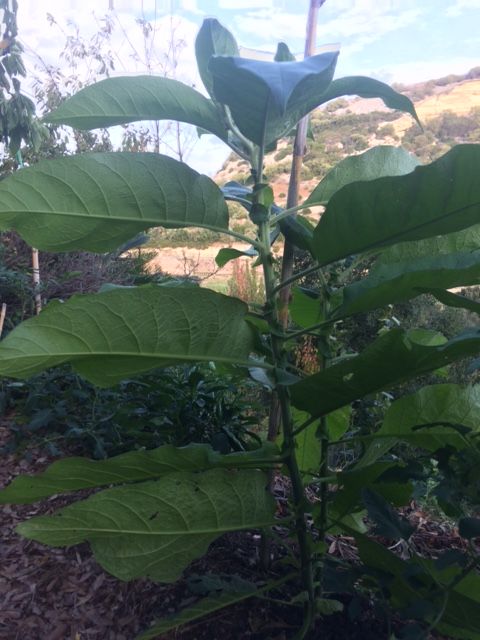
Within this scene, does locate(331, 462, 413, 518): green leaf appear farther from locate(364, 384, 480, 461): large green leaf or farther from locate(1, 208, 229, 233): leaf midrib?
locate(1, 208, 229, 233): leaf midrib

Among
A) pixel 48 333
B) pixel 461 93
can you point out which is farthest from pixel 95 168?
pixel 461 93

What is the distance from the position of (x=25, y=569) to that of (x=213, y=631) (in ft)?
1.89

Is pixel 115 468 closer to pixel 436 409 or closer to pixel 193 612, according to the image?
pixel 193 612

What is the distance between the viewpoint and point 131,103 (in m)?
0.82

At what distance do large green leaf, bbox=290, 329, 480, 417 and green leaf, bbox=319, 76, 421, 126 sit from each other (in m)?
0.35

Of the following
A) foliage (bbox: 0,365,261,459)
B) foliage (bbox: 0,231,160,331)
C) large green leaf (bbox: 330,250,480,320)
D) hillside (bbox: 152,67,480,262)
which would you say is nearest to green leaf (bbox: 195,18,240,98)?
large green leaf (bbox: 330,250,480,320)

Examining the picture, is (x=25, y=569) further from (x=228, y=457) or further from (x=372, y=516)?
(x=372, y=516)

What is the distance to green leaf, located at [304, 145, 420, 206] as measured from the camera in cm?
94

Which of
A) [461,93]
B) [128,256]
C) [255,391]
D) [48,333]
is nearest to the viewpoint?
[48,333]

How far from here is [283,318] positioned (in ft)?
3.84

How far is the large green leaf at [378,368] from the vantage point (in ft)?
2.30

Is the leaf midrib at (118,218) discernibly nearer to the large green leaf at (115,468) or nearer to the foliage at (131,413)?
the large green leaf at (115,468)

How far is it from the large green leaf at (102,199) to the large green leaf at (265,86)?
0.36ft

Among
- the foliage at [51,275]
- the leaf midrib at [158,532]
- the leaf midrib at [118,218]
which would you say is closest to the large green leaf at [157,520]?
the leaf midrib at [158,532]
